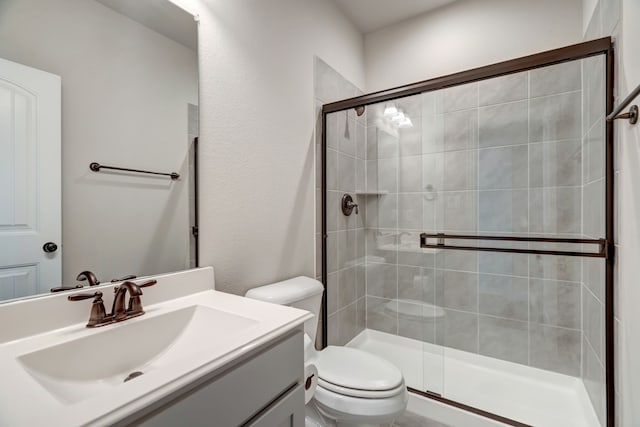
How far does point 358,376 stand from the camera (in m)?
1.28

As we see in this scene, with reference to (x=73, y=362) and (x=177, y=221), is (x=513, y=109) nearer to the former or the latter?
(x=177, y=221)

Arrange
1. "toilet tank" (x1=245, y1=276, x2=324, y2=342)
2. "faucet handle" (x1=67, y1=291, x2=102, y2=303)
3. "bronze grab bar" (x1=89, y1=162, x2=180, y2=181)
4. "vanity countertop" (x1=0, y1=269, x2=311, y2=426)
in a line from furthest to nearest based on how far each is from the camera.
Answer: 1. "toilet tank" (x1=245, y1=276, x2=324, y2=342)
2. "bronze grab bar" (x1=89, y1=162, x2=180, y2=181)
3. "faucet handle" (x1=67, y1=291, x2=102, y2=303)
4. "vanity countertop" (x1=0, y1=269, x2=311, y2=426)

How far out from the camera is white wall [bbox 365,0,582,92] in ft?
5.90

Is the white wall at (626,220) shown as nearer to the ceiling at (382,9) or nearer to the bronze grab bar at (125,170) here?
the ceiling at (382,9)

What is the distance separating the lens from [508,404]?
158cm

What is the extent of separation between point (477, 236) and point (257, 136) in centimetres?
148

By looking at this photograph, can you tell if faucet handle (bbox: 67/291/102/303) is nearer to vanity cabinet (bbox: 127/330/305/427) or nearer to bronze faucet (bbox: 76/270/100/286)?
bronze faucet (bbox: 76/270/100/286)

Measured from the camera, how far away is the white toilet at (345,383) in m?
1.19

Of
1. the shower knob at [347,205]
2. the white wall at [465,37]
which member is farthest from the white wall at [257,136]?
the white wall at [465,37]

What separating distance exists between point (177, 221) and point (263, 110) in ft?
2.31

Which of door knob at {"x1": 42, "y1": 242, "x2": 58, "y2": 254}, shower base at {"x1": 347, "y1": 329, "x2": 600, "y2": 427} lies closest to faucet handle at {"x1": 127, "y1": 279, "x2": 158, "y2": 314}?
door knob at {"x1": 42, "y1": 242, "x2": 58, "y2": 254}

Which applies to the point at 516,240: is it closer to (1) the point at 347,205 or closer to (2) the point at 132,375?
(1) the point at 347,205

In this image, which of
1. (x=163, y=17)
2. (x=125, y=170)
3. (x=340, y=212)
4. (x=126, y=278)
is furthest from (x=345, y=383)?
(x=163, y=17)

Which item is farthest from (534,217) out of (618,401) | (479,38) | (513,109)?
(479,38)
